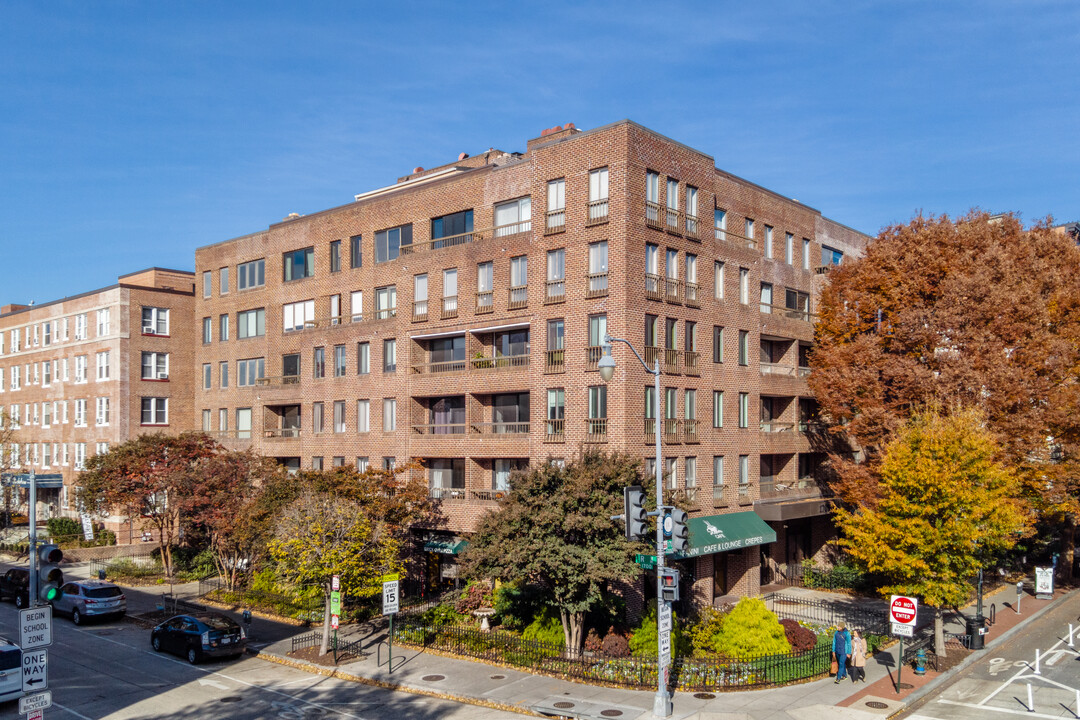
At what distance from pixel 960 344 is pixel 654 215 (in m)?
14.6

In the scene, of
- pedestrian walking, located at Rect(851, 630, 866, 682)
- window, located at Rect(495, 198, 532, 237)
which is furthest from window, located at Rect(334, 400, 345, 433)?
pedestrian walking, located at Rect(851, 630, 866, 682)

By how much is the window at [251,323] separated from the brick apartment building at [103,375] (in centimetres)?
1058

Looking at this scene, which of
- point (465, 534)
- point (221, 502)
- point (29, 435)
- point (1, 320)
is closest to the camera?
point (465, 534)

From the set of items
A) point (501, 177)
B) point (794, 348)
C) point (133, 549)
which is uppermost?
point (501, 177)

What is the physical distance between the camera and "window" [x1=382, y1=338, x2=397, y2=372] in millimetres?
44000

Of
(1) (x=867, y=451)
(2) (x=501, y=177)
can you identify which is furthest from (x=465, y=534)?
(1) (x=867, y=451)

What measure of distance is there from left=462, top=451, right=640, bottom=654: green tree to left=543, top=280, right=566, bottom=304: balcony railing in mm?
9361

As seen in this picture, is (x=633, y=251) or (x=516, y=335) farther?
(x=516, y=335)

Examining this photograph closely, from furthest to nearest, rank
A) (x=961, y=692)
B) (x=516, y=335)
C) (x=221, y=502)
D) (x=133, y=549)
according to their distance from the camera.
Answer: (x=133, y=549) < (x=221, y=502) < (x=516, y=335) < (x=961, y=692)

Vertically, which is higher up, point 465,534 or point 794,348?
point 794,348

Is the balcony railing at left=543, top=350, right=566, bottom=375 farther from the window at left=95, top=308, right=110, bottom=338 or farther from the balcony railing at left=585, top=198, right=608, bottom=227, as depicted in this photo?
the window at left=95, top=308, right=110, bottom=338

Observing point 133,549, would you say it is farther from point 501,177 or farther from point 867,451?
point 867,451

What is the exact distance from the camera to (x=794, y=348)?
46.7 metres

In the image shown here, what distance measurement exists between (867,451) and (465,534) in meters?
22.8
